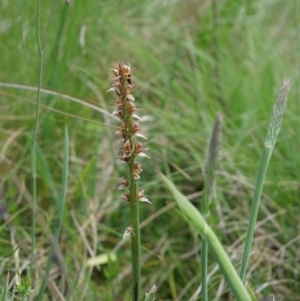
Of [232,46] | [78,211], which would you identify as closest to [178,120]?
[78,211]

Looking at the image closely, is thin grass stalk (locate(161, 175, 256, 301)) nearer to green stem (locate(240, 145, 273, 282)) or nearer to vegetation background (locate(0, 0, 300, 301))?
green stem (locate(240, 145, 273, 282))

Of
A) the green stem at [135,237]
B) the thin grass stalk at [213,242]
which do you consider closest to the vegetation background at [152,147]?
the green stem at [135,237]

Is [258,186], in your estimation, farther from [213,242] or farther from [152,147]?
[152,147]

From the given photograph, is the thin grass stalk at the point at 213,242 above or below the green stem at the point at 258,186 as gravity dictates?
below

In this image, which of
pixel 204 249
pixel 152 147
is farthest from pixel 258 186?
pixel 152 147

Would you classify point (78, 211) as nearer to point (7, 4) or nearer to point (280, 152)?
point (280, 152)

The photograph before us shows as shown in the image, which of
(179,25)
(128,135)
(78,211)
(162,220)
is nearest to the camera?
(128,135)

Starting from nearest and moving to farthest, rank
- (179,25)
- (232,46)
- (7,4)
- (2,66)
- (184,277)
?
(184,277) → (2,66) → (7,4) → (232,46) → (179,25)

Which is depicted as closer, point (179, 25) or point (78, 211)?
point (78, 211)

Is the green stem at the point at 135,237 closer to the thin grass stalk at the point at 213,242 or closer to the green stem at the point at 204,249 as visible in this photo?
the green stem at the point at 204,249
